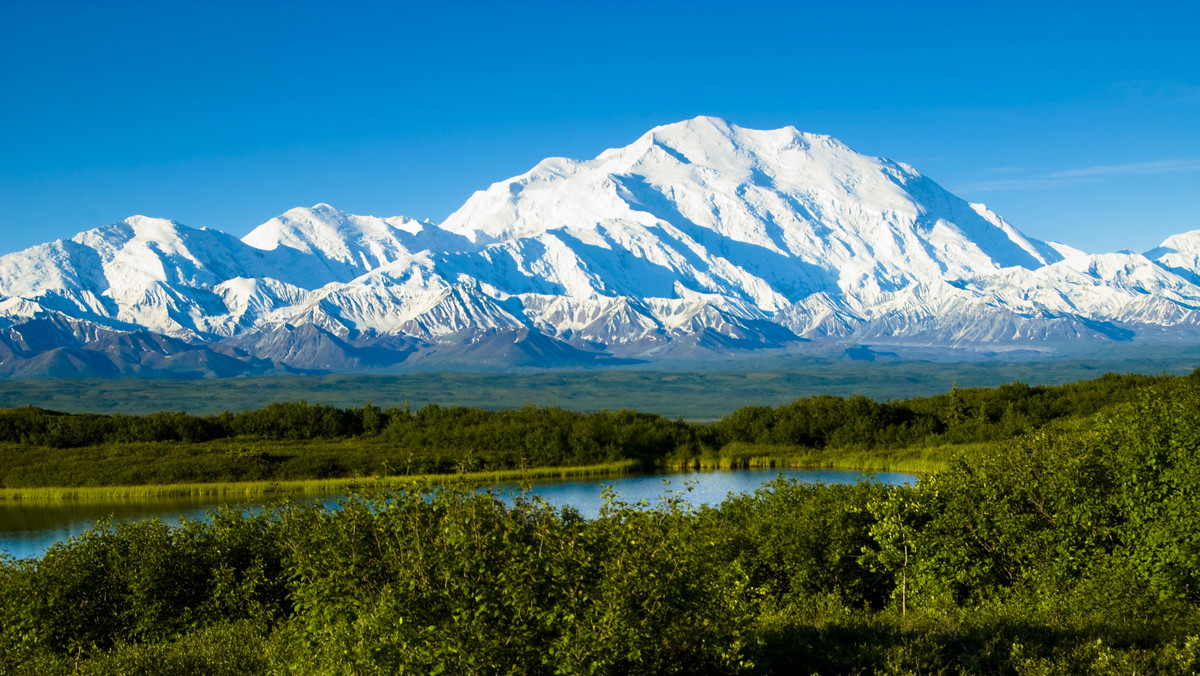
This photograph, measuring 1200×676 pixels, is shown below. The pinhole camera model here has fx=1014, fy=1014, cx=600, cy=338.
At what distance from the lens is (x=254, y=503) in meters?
69.5

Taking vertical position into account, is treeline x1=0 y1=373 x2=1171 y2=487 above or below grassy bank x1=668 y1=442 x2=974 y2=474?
above

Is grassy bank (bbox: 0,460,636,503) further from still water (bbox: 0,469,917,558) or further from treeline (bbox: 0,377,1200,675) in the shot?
treeline (bbox: 0,377,1200,675)

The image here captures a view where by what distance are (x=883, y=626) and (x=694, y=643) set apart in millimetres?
6855

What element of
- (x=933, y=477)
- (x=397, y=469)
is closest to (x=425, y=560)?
(x=933, y=477)

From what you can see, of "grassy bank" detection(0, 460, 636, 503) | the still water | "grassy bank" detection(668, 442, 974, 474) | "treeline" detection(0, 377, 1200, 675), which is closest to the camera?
"treeline" detection(0, 377, 1200, 675)

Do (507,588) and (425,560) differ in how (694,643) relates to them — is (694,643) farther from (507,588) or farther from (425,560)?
(425,560)

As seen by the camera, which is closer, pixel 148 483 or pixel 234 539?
pixel 234 539

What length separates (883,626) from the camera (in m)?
22.6

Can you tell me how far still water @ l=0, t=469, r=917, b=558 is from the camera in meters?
58.9

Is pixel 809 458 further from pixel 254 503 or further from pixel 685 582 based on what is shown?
pixel 685 582

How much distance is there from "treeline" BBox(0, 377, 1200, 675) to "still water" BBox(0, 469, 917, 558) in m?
22.0

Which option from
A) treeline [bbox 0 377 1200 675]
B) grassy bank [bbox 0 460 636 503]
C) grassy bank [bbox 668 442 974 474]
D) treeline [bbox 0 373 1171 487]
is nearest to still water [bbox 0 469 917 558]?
grassy bank [bbox 0 460 636 503]

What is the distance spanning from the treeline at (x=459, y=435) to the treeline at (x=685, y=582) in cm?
5670

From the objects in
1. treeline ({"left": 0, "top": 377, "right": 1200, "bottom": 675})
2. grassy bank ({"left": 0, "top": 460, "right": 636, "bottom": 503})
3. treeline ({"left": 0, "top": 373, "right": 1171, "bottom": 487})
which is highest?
treeline ({"left": 0, "top": 377, "right": 1200, "bottom": 675})
